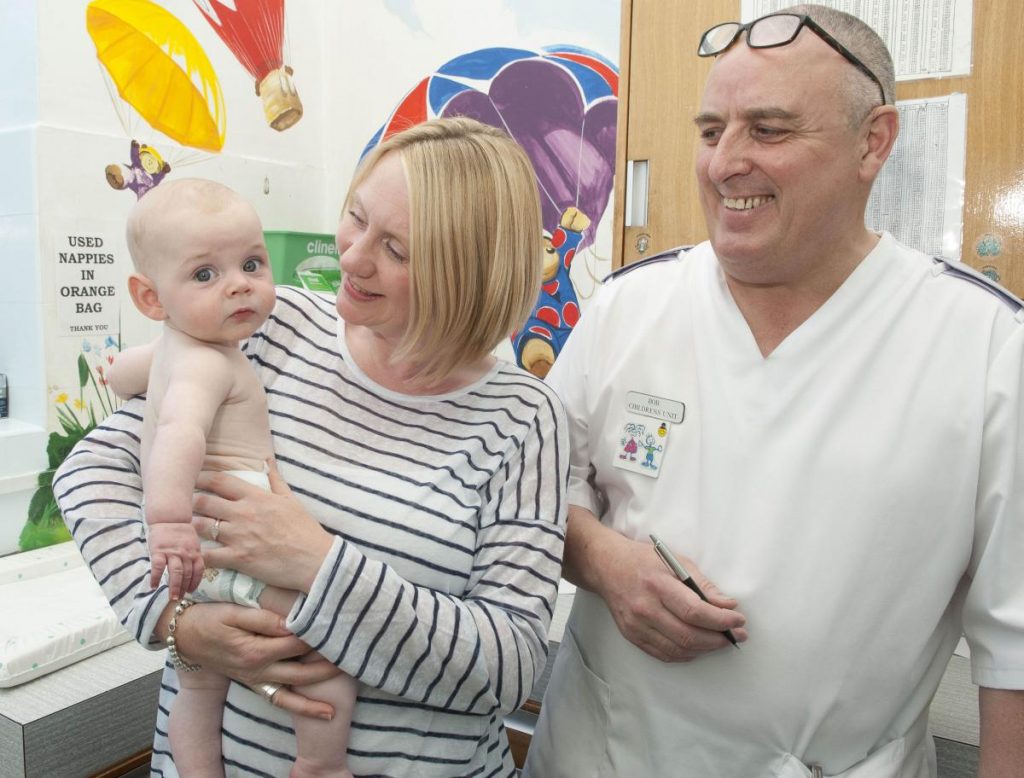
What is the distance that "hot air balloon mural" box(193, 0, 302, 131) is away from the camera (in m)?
3.37

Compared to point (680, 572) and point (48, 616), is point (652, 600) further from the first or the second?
point (48, 616)

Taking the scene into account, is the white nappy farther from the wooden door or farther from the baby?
the wooden door

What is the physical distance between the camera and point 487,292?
121cm

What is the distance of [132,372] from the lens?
1.29m

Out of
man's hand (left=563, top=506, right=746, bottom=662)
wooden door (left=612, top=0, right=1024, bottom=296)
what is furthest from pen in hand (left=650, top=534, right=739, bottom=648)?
wooden door (left=612, top=0, right=1024, bottom=296)

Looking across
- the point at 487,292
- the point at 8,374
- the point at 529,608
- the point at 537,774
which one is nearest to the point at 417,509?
the point at 529,608

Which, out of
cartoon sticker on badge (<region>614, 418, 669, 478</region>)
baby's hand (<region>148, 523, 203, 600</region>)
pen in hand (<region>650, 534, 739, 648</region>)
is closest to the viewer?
baby's hand (<region>148, 523, 203, 600</region>)

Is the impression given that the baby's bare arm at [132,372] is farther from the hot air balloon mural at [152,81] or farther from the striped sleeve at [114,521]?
the hot air balloon mural at [152,81]

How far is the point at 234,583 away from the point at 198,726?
23 centimetres

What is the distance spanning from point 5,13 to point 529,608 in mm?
2826

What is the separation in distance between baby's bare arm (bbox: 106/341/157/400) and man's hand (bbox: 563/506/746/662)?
0.73m

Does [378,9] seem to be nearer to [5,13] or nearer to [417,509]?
[5,13]

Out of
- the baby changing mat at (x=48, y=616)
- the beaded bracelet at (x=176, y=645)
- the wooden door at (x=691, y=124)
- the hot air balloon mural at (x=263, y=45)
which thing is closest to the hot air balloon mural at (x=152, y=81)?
the hot air balloon mural at (x=263, y=45)

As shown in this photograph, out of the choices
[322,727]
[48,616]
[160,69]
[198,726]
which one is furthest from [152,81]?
[322,727]
